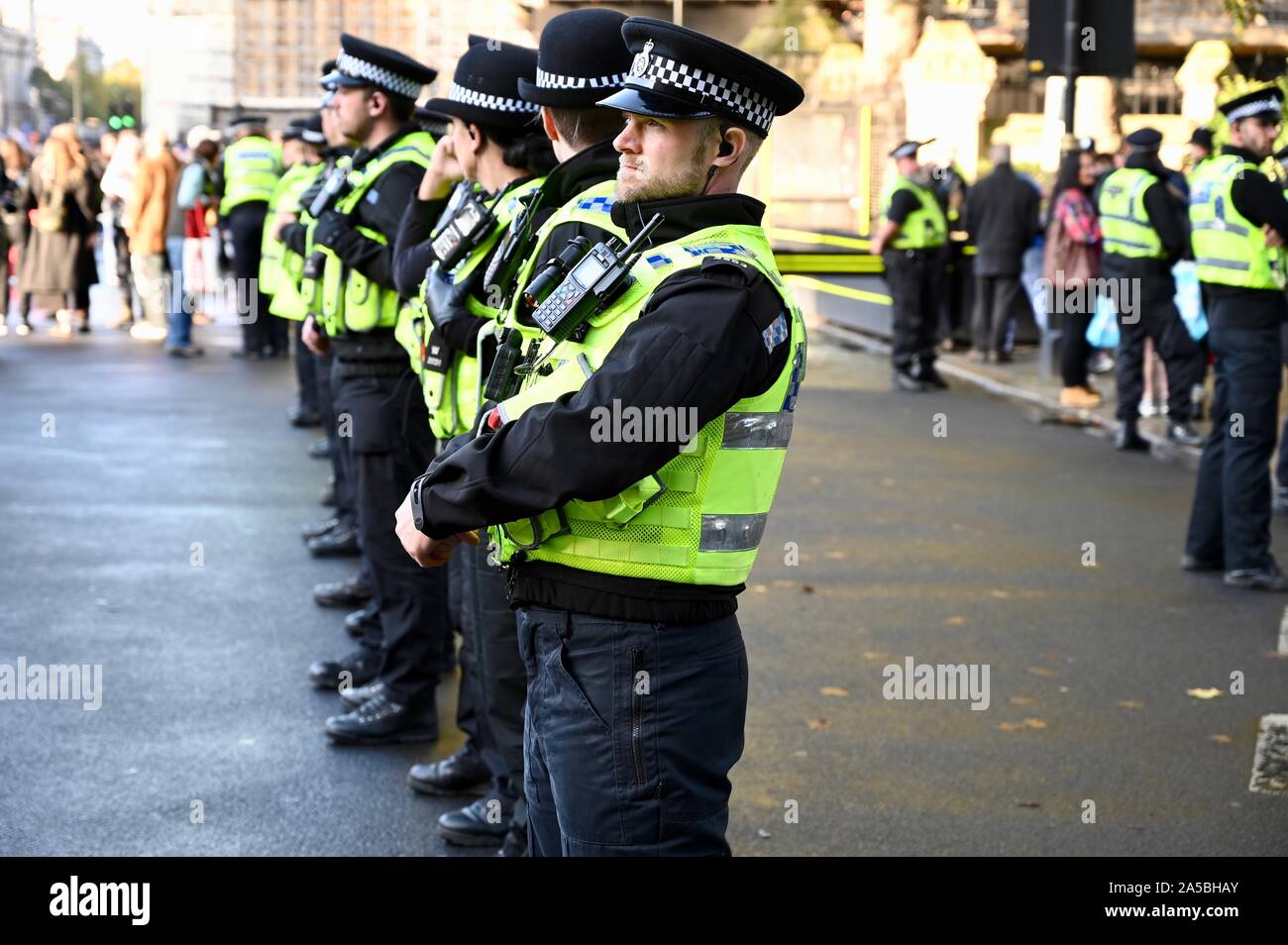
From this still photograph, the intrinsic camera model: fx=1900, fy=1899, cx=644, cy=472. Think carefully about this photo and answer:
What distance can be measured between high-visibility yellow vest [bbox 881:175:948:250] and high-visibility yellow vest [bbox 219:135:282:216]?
17.4 feet

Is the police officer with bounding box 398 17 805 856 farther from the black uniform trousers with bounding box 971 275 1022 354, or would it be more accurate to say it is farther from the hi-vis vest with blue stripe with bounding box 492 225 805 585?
the black uniform trousers with bounding box 971 275 1022 354

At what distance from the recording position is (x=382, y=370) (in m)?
6.55

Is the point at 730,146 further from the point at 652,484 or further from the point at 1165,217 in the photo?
the point at 1165,217

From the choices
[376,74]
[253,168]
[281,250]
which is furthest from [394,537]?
[253,168]

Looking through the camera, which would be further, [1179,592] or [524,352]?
[1179,592]

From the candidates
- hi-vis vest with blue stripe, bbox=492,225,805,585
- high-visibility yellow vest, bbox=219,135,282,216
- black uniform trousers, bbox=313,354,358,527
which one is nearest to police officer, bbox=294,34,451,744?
black uniform trousers, bbox=313,354,358,527

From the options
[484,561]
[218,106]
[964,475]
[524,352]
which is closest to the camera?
[524,352]

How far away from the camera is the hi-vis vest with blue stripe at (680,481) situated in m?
3.28

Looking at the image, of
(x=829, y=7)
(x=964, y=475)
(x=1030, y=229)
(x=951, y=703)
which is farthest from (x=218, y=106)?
(x=951, y=703)

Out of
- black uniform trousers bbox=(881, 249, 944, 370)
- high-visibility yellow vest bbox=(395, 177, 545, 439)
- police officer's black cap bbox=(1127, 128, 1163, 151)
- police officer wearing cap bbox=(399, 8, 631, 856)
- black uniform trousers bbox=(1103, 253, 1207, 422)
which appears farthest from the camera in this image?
black uniform trousers bbox=(881, 249, 944, 370)

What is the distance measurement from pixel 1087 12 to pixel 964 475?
16.2ft

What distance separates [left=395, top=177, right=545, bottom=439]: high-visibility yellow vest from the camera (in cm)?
498
